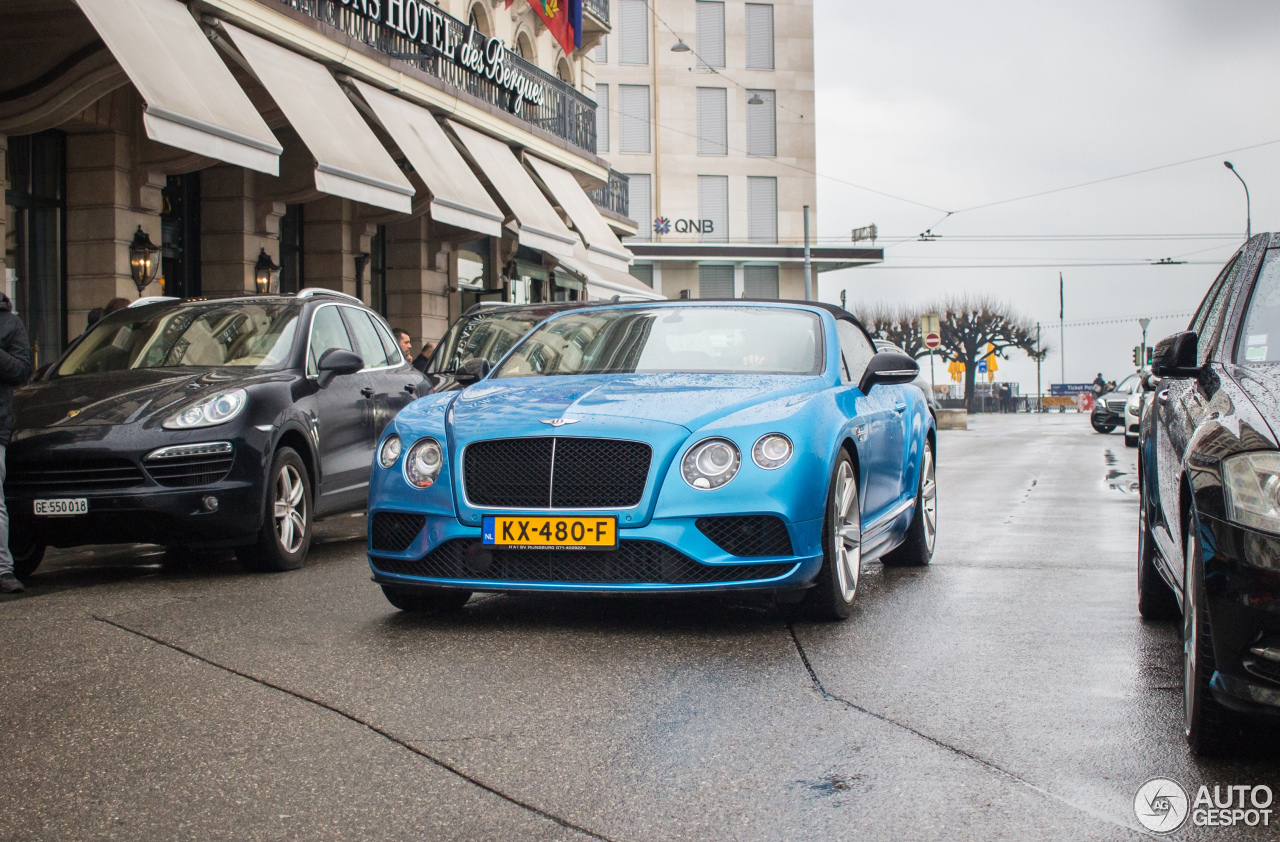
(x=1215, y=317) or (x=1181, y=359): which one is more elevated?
(x=1215, y=317)

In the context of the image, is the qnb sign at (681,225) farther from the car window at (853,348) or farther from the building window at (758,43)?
the car window at (853,348)

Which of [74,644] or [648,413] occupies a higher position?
[648,413]

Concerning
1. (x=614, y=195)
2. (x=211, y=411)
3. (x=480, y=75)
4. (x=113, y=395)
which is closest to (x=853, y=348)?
(x=211, y=411)

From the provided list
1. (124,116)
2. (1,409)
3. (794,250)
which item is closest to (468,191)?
(124,116)

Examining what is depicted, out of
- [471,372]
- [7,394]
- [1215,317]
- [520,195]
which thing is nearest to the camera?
[1215,317]

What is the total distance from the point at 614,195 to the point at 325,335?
2558 centimetres

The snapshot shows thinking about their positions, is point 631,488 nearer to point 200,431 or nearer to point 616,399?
point 616,399

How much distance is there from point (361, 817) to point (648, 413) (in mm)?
2779

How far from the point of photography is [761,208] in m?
58.2

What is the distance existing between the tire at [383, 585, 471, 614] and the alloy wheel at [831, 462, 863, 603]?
1644 millimetres

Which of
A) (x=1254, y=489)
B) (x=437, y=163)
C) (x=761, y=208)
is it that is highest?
(x=761, y=208)

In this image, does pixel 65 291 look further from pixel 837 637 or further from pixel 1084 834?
pixel 1084 834

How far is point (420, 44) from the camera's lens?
22.2 meters

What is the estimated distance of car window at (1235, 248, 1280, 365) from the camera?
16.2 ft
